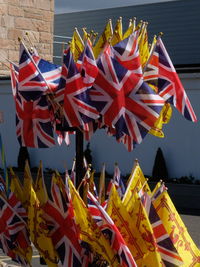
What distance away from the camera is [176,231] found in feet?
19.3

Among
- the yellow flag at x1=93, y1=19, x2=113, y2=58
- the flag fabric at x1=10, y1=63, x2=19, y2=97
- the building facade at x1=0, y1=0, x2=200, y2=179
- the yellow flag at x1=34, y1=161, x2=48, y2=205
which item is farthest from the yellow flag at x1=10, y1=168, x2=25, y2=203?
the building facade at x1=0, y1=0, x2=200, y2=179

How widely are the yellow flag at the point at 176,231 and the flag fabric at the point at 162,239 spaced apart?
137mm

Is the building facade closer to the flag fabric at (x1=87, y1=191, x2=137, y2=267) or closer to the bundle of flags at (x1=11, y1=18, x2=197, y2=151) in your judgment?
the bundle of flags at (x1=11, y1=18, x2=197, y2=151)

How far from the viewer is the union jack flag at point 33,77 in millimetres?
5750

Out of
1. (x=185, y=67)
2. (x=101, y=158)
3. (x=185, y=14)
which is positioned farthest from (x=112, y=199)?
(x=185, y=14)

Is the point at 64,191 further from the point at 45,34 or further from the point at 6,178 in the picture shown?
the point at 45,34

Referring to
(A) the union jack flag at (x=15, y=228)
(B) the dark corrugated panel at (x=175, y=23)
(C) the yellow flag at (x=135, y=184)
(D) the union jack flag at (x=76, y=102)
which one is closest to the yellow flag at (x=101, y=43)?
(D) the union jack flag at (x=76, y=102)

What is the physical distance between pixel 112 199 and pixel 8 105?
20.6 metres

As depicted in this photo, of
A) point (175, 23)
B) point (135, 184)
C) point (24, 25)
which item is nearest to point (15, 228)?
point (135, 184)

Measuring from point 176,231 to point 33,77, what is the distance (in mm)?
1471

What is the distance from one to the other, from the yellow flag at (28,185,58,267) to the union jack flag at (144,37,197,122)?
1205 mm

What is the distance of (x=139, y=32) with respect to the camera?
19.6 feet

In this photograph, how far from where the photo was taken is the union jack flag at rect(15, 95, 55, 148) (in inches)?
231

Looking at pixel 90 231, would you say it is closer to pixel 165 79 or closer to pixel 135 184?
pixel 135 184
